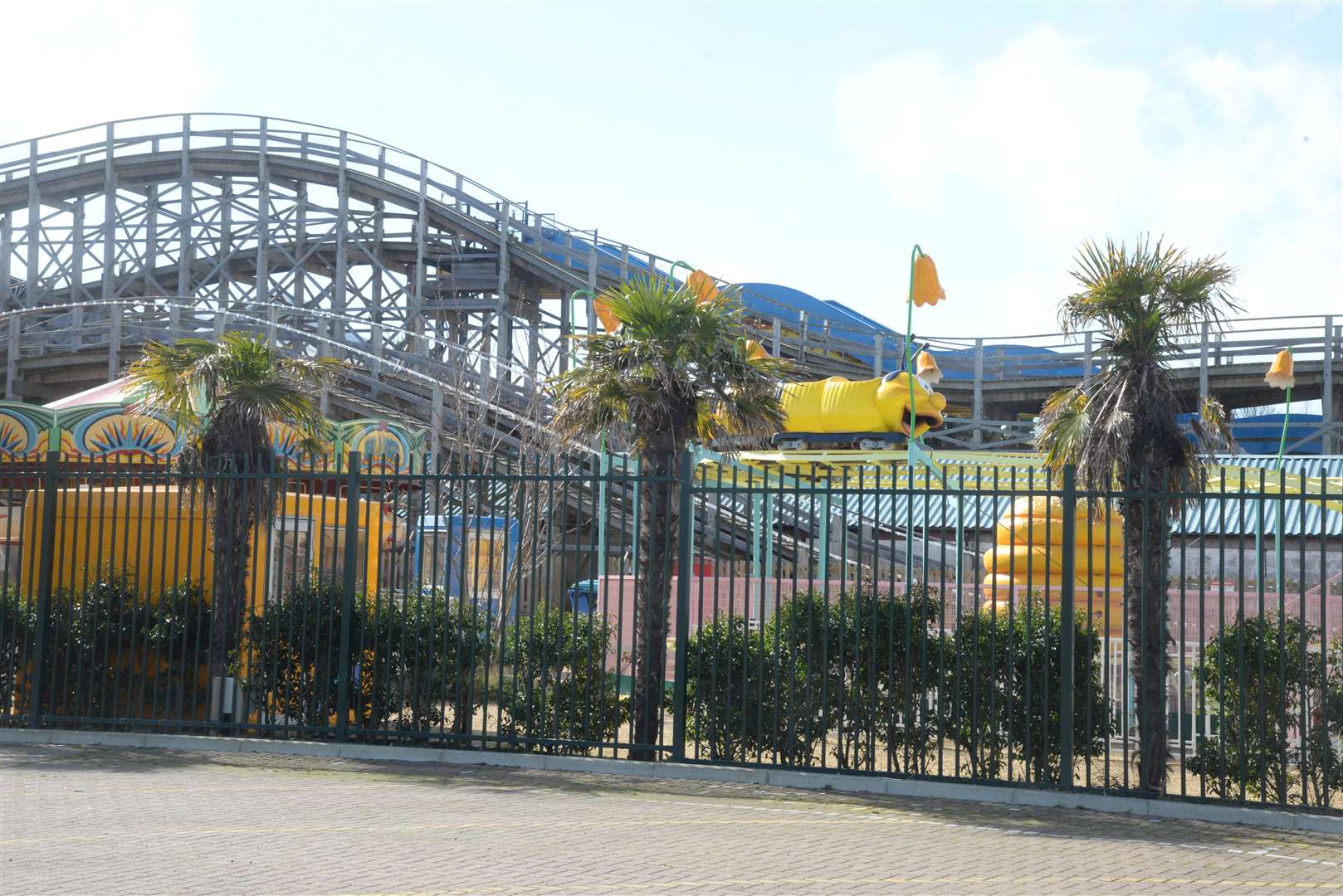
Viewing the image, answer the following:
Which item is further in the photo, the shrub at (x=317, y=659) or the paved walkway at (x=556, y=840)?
the shrub at (x=317, y=659)

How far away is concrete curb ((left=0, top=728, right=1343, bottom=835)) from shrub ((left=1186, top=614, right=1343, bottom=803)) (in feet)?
0.67

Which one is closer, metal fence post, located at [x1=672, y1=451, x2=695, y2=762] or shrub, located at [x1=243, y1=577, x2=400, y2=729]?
metal fence post, located at [x1=672, y1=451, x2=695, y2=762]

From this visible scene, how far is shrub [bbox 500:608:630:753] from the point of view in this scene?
10.8m

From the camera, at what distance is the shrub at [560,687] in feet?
35.4

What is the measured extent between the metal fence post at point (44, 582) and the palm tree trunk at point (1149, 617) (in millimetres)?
8453

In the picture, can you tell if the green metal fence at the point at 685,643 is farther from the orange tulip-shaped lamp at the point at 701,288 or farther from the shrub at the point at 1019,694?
the orange tulip-shaped lamp at the point at 701,288

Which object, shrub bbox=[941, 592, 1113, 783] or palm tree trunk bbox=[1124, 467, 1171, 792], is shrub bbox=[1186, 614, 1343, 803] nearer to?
palm tree trunk bbox=[1124, 467, 1171, 792]

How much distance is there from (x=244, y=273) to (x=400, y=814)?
1249 inches

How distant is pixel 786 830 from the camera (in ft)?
27.7

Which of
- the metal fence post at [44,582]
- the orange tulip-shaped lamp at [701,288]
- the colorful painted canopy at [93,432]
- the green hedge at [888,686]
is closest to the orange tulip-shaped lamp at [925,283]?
the orange tulip-shaped lamp at [701,288]

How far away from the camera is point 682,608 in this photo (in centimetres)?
1047

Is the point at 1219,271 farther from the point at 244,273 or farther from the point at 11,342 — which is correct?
the point at 244,273

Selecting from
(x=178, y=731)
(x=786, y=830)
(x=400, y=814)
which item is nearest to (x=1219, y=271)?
(x=786, y=830)

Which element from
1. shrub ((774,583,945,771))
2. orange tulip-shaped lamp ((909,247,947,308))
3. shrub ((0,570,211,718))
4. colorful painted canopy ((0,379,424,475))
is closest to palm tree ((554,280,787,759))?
shrub ((774,583,945,771))
